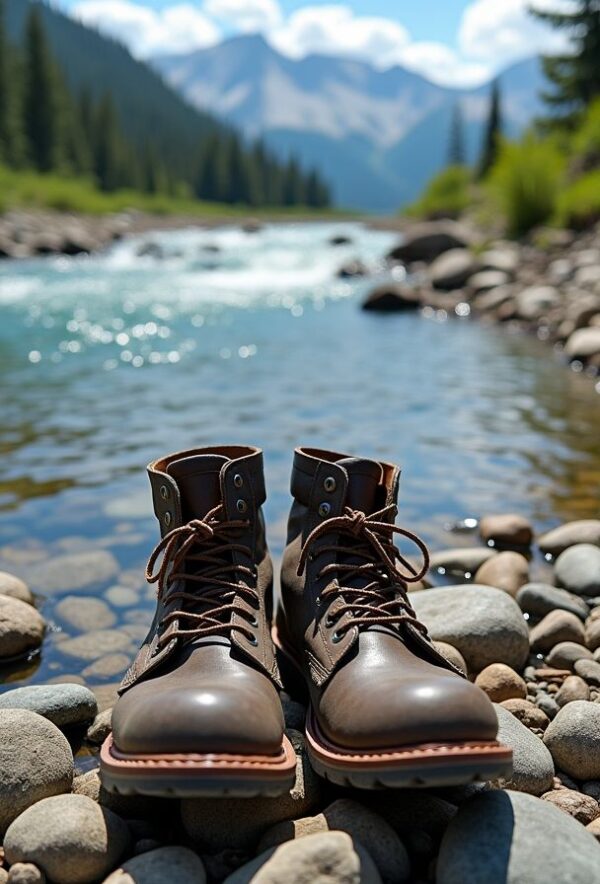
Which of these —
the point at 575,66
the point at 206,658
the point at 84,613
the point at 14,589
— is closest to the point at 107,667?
the point at 84,613

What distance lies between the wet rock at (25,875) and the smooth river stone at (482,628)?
143 cm

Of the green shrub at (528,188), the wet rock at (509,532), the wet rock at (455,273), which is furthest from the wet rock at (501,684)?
the green shrub at (528,188)

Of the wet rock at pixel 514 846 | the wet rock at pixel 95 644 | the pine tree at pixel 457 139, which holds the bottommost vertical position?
the wet rock at pixel 95 644

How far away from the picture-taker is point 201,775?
1.55 meters

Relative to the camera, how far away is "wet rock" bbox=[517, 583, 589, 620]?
3082mm

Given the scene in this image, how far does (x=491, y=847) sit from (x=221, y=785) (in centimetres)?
51

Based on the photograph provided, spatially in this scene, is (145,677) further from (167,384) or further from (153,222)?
(153,222)

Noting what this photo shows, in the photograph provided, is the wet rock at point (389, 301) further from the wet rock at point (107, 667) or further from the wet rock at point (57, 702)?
the wet rock at point (57, 702)

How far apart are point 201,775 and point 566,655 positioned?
157 centimetres

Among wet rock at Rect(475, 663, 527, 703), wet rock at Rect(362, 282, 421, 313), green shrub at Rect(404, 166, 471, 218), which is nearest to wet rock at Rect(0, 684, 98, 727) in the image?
wet rock at Rect(475, 663, 527, 703)

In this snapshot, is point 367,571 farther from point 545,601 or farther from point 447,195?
point 447,195

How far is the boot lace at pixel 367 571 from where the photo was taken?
2049 millimetres

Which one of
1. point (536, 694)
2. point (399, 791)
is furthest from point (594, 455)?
point (399, 791)

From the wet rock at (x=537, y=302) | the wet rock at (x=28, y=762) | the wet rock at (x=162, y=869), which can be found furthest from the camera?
the wet rock at (x=537, y=302)
